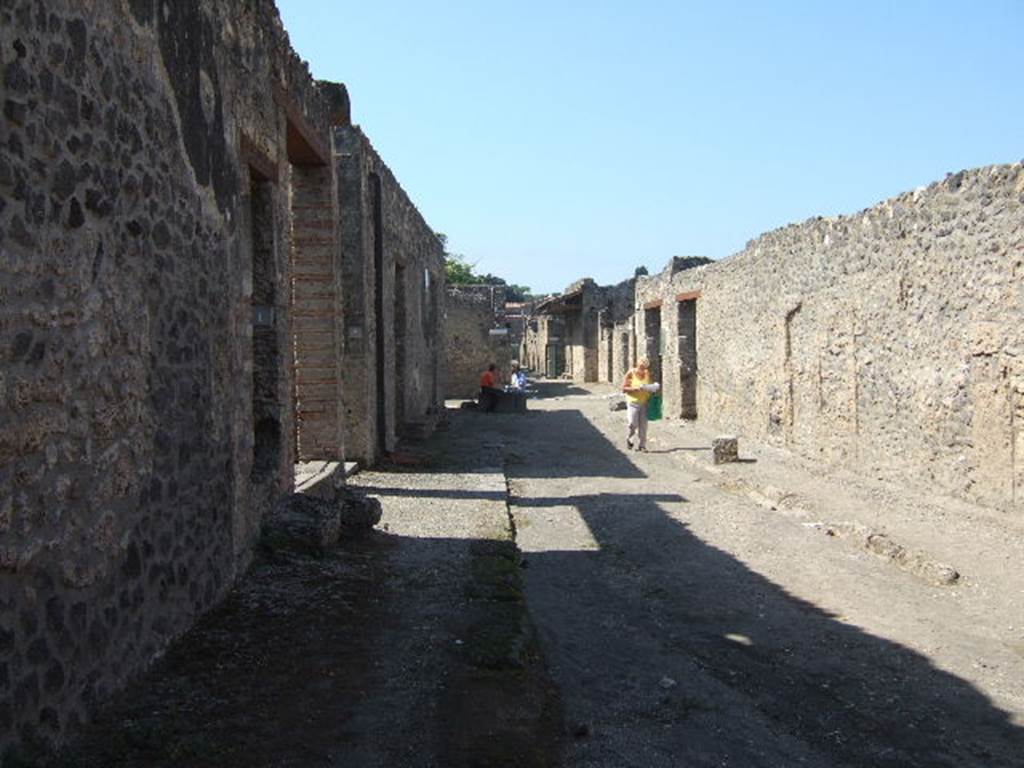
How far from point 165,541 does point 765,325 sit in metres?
9.82

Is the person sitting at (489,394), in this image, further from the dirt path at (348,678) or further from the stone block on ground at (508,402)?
the dirt path at (348,678)

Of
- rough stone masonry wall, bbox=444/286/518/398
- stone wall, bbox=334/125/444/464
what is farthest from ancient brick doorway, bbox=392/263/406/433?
rough stone masonry wall, bbox=444/286/518/398

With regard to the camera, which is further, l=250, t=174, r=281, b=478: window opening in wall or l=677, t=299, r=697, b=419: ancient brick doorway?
l=677, t=299, r=697, b=419: ancient brick doorway

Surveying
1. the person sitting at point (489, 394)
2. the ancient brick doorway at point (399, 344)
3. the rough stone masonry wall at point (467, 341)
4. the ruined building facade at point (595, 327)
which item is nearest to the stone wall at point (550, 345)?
the ruined building facade at point (595, 327)

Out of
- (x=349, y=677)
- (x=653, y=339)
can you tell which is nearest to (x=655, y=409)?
(x=653, y=339)

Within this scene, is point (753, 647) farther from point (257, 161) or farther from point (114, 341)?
point (257, 161)

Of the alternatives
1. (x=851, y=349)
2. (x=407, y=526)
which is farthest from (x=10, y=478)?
(x=851, y=349)

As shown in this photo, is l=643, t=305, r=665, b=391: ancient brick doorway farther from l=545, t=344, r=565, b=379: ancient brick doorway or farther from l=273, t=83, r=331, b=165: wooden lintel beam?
l=545, t=344, r=565, b=379: ancient brick doorway

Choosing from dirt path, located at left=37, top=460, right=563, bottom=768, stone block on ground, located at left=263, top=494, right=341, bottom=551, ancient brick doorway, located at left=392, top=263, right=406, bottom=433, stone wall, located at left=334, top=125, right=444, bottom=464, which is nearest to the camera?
dirt path, located at left=37, top=460, right=563, bottom=768

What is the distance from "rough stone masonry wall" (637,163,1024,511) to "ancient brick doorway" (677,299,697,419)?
2928 mm

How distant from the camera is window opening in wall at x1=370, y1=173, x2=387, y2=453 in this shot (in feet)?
34.2

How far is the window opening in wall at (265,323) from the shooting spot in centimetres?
591

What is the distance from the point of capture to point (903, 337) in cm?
857

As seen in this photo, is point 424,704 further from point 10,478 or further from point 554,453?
point 554,453
